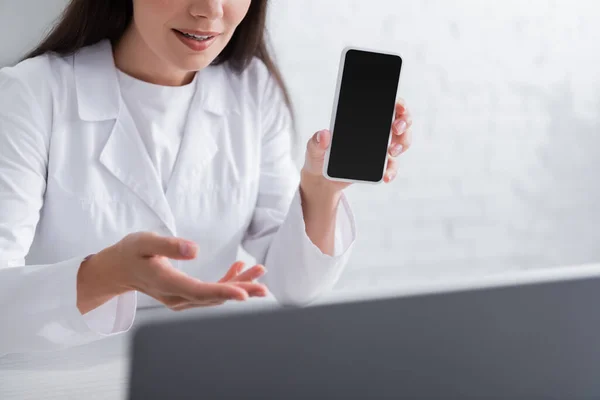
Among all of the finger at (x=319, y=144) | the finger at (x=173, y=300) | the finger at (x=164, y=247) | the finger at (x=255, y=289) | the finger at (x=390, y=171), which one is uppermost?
the finger at (x=319, y=144)

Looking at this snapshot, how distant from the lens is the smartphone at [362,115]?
0.87 meters

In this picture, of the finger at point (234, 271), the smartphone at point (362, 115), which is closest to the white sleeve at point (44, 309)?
the finger at point (234, 271)

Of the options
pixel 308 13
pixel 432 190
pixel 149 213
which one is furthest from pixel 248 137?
pixel 432 190

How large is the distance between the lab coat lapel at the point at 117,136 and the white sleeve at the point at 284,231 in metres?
0.19

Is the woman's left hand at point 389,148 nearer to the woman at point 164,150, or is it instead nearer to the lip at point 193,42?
the woman at point 164,150

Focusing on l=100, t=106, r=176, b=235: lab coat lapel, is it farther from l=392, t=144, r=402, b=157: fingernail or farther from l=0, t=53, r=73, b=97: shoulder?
l=392, t=144, r=402, b=157: fingernail

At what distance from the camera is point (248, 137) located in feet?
4.34

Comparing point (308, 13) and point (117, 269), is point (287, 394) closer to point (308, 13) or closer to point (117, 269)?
point (117, 269)

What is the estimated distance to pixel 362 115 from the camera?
91 centimetres

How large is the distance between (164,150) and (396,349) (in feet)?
2.90

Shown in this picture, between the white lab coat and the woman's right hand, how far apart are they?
0.78 ft

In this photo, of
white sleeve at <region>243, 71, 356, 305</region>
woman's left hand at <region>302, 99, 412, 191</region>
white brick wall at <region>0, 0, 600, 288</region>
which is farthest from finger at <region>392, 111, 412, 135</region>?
white brick wall at <region>0, 0, 600, 288</region>

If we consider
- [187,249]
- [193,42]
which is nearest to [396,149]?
[193,42]

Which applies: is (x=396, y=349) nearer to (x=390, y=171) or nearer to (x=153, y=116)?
(x=390, y=171)
